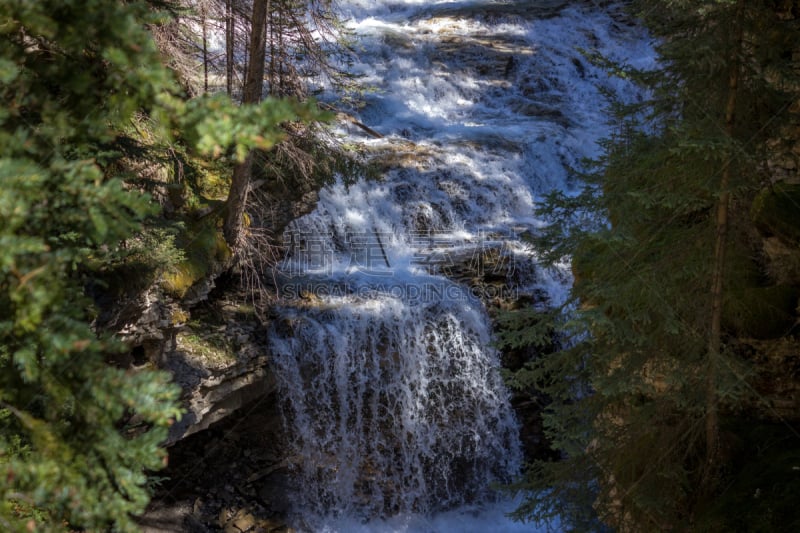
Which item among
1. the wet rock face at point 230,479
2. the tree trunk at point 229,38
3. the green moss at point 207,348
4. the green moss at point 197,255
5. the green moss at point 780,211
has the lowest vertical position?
the wet rock face at point 230,479

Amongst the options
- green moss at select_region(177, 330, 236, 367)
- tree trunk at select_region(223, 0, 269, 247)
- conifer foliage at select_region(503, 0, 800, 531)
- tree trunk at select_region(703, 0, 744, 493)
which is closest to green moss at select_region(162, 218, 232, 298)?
tree trunk at select_region(223, 0, 269, 247)

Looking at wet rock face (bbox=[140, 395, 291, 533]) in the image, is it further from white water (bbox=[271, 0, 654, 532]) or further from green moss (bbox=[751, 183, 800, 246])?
green moss (bbox=[751, 183, 800, 246])

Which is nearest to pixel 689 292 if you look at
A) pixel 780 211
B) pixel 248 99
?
pixel 780 211

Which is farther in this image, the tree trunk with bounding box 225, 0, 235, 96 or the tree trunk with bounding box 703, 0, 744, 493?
the tree trunk with bounding box 225, 0, 235, 96

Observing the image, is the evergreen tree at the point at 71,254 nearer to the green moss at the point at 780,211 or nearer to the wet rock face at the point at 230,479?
the green moss at the point at 780,211

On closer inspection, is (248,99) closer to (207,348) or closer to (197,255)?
(197,255)

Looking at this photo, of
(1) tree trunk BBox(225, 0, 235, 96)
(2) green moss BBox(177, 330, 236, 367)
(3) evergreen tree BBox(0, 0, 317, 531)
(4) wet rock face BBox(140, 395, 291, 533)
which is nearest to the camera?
(3) evergreen tree BBox(0, 0, 317, 531)

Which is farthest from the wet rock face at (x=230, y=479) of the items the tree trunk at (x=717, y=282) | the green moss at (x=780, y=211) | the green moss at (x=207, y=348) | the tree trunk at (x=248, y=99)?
the green moss at (x=780, y=211)

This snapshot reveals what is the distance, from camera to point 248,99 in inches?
340

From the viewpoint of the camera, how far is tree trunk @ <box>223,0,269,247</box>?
852cm

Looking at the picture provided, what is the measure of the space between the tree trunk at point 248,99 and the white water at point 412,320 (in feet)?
6.20

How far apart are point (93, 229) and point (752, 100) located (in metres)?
5.03

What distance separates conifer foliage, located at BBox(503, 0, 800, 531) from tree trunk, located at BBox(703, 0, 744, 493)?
0.01 meters

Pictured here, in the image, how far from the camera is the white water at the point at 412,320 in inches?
406
